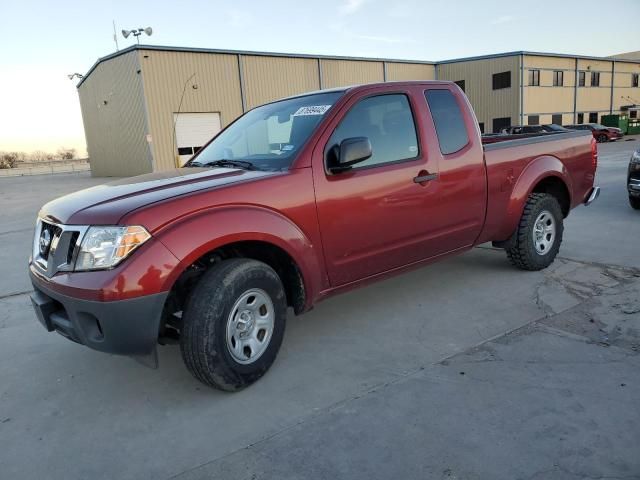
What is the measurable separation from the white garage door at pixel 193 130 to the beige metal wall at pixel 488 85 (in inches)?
773

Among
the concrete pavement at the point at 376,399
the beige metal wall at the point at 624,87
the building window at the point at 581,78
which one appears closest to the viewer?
the concrete pavement at the point at 376,399

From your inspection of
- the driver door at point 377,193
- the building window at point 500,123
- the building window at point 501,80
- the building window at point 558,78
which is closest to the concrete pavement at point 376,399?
the driver door at point 377,193

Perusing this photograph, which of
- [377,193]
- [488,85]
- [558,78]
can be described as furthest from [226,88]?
[558,78]

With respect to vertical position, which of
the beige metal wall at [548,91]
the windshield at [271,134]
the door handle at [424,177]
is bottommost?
the door handle at [424,177]

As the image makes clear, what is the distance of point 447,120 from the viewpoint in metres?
4.15

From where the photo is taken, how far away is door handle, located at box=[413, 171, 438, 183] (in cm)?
377

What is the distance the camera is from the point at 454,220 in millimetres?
4113

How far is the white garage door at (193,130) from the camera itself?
25.9 m

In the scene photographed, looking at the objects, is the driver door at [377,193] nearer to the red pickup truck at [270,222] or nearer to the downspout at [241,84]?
the red pickup truck at [270,222]

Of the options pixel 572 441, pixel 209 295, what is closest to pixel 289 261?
pixel 209 295

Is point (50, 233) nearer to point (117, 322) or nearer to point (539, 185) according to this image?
point (117, 322)

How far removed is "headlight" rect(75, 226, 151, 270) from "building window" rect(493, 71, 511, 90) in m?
39.4

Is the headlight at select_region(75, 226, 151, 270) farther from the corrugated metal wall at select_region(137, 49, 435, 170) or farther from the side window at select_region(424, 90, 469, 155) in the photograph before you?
the corrugated metal wall at select_region(137, 49, 435, 170)

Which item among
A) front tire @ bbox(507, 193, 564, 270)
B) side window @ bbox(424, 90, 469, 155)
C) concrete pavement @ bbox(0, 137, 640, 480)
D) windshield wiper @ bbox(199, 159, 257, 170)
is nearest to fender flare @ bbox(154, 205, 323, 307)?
windshield wiper @ bbox(199, 159, 257, 170)
